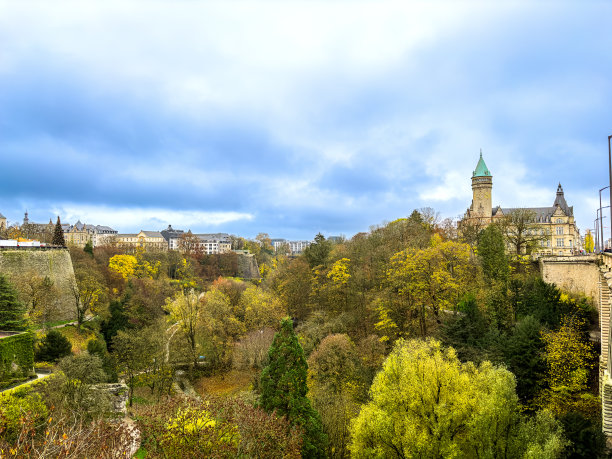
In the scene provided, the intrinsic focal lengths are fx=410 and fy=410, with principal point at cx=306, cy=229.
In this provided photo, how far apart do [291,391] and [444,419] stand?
18.6ft

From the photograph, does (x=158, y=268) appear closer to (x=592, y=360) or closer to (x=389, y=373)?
(x=389, y=373)

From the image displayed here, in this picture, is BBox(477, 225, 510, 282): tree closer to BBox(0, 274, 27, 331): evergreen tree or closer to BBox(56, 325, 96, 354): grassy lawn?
BBox(56, 325, 96, 354): grassy lawn

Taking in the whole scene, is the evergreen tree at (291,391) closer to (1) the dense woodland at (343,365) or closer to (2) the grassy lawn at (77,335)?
(1) the dense woodland at (343,365)

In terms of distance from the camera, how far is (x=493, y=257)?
2614cm

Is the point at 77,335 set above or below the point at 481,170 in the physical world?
below

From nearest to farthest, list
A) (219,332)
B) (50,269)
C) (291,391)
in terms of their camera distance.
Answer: (291,391), (219,332), (50,269)

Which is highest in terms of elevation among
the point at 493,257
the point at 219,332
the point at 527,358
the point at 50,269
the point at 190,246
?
the point at 190,246

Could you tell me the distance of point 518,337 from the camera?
16.9 m

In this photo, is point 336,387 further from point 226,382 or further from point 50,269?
point 50,269

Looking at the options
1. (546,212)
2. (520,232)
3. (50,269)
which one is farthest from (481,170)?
(50,269)

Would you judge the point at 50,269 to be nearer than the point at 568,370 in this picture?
No

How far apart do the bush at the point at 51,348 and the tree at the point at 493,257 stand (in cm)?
2653

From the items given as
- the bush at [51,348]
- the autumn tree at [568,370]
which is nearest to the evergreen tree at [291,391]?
the autumn tree at [568,370]

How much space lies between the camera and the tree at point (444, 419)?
12.7 m
